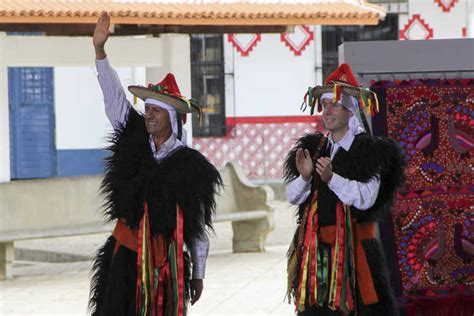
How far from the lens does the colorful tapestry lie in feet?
23.6

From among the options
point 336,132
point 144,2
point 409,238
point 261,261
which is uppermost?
point 144,2

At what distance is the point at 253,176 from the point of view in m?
21.7

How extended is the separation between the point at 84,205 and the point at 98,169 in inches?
353

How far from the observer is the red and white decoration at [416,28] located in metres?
22.1

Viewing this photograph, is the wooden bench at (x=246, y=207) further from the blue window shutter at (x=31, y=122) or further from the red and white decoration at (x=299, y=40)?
the red and white decoration at (x=299, y=40)

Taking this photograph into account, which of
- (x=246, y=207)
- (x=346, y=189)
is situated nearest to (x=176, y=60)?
(x=246, y=207)

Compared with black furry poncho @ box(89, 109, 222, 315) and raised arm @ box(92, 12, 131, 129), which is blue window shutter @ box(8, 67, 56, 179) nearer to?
raised arm @ box(92, 12, 131, 129)

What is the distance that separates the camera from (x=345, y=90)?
6434 mm

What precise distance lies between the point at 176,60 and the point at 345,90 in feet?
26.4

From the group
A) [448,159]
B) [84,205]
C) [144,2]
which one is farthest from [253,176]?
[448,159]

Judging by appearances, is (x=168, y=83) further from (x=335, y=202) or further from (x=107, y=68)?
(x=335, y=202)

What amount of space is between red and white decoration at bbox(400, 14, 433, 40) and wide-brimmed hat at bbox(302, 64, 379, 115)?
51.6 feet

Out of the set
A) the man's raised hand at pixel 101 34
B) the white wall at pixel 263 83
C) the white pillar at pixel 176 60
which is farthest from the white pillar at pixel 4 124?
the white wall at pixel 263 83

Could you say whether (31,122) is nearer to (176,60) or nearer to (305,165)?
(176,60)
